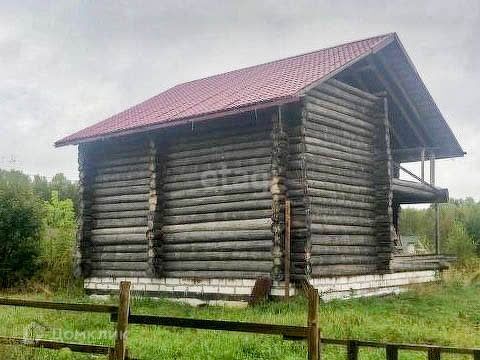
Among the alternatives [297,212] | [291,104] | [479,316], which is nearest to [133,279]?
[297,212]

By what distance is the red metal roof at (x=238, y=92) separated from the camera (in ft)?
48.2

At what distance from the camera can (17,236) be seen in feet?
68.3

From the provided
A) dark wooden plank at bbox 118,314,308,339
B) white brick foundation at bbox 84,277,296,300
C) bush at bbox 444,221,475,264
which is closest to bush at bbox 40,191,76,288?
white brick foundation at bbox 84,277,296,300

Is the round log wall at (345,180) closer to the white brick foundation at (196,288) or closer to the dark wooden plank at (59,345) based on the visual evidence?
the white brick foundation at (196,288)

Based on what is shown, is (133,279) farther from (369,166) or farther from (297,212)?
(369,166)

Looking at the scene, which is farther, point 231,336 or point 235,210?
point 235,210

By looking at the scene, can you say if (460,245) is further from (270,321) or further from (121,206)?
(270,321)

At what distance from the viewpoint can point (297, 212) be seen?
48.0 ft

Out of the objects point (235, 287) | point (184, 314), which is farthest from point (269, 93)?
point (184, 314)

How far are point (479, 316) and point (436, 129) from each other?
8279 mm

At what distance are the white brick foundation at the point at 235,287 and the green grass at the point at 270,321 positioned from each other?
56 cm

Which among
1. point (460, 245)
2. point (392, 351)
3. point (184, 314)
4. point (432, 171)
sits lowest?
point (184, 314)

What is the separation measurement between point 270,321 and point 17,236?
39.5ft

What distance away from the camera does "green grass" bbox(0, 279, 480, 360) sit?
921 cm
